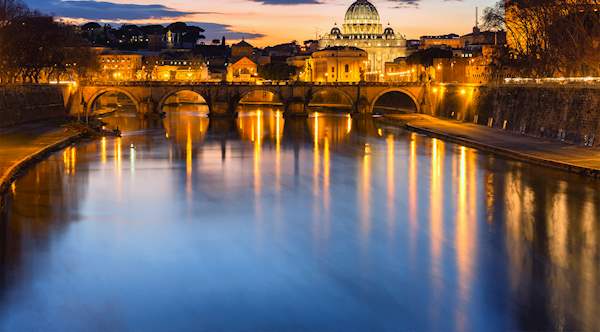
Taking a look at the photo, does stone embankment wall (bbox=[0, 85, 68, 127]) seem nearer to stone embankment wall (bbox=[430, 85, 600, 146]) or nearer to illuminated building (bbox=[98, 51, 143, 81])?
stone embankment wall (bbox=[430, 85, 600, 146])

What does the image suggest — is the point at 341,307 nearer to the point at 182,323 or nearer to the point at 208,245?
the point at 182,323

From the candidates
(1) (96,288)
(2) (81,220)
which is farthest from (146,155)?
Answer: (1) (96,288)

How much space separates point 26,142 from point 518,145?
2757cm

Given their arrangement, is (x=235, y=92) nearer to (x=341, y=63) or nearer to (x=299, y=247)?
(x=341, y=63)

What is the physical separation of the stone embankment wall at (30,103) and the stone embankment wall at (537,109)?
3505cm

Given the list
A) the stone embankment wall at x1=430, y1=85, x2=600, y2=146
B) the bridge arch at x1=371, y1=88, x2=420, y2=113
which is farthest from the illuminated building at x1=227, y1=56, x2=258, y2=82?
the stone embankment wall at x1=430, y1=85, x2=600, y2=146

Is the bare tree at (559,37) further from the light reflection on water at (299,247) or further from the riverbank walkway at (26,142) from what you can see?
the riverbank walkway at (26,142)

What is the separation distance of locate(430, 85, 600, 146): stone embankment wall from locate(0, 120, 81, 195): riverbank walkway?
A: 27.9 m

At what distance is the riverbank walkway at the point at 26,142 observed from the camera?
36.1 m

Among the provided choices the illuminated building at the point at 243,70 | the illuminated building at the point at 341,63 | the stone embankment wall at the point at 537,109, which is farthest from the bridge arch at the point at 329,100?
the stone embankment wall at the point at 537,109

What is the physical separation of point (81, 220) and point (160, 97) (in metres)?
67.6

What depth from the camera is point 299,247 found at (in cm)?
2308

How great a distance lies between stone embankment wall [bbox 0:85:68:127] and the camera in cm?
6122

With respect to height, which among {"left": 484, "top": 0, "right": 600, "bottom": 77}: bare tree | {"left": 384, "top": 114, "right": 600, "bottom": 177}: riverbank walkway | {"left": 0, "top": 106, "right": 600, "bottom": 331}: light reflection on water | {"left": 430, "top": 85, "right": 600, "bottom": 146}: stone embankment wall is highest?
{"left": 484, "top": 0, "right": 600, "bottom": 77}: bare tree
